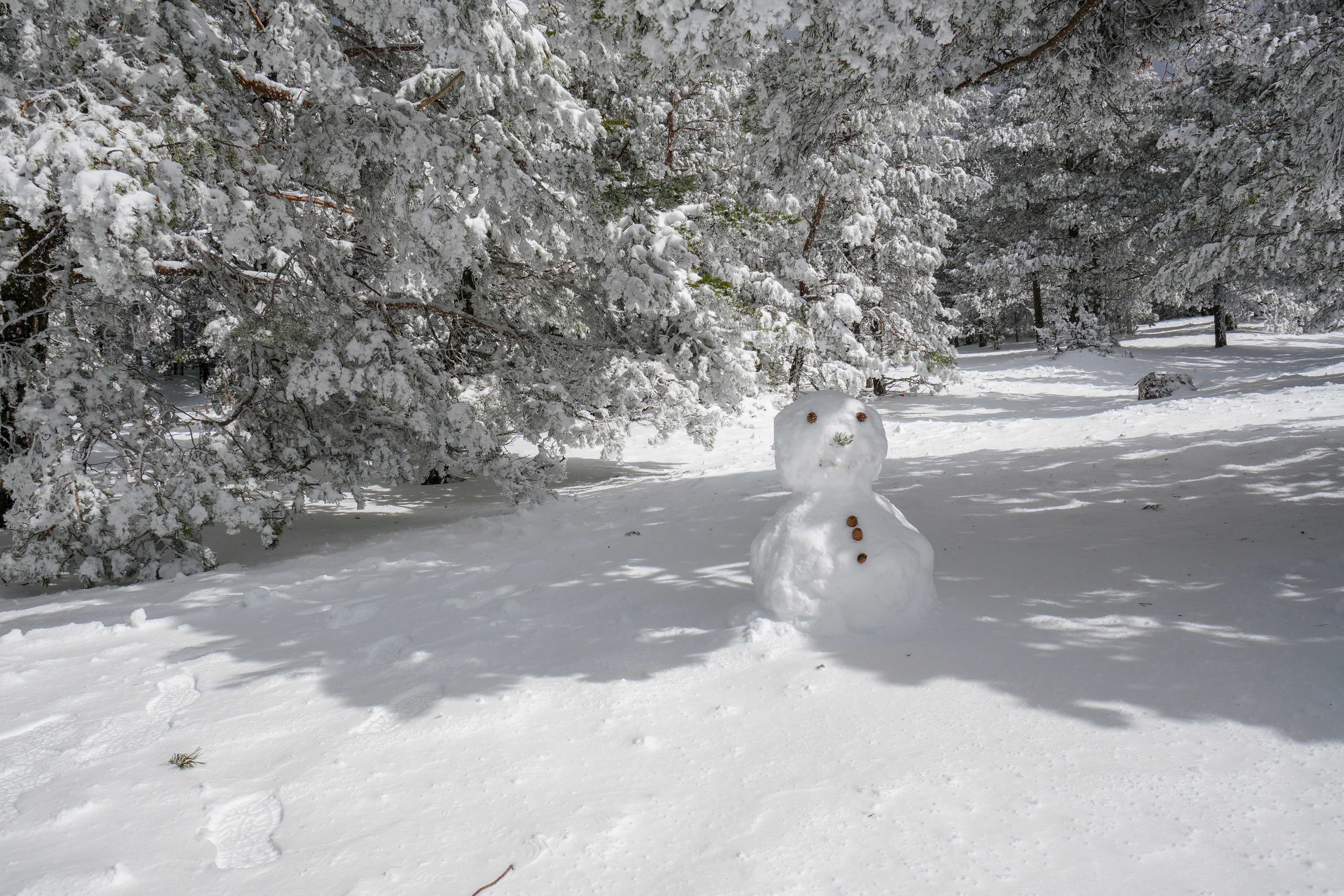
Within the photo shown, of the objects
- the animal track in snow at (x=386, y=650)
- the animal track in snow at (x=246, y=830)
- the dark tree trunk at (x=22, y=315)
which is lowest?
the animal track in snow at (x=246, y=830)

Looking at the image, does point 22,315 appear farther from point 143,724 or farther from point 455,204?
point 143,724

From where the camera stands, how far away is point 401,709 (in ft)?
12.2

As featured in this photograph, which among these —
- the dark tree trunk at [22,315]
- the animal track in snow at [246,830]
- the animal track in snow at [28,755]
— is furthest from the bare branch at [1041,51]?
the dark tree trunk at [22,315]

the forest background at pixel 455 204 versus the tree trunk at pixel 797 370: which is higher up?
the forest background at pixel 455 204

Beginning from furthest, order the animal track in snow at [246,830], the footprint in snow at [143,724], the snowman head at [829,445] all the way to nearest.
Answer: the snowman head at [829,445] → the footprint in snow at [143,724] → the animal track in snow at [246,830]

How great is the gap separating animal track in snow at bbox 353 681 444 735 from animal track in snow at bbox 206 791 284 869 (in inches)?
22.0

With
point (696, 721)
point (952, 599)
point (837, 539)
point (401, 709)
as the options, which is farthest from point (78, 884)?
point (952, 599)

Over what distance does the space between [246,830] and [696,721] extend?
178 cm

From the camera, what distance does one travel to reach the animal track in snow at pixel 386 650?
14.2ft

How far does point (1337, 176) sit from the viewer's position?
4.46m

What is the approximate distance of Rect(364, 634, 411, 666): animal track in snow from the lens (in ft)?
14.2

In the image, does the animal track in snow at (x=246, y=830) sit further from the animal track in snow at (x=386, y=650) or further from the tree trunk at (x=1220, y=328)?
the tree trunk at (x=1220, y=328)

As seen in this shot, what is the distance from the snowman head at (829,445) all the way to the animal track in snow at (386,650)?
96.2 inches

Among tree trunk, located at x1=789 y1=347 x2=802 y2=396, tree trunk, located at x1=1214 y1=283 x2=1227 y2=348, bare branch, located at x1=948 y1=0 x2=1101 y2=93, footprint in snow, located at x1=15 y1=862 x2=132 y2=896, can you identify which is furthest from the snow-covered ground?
tree trunk, located at x1=1214 y1=283 x2=1227 y2=348
